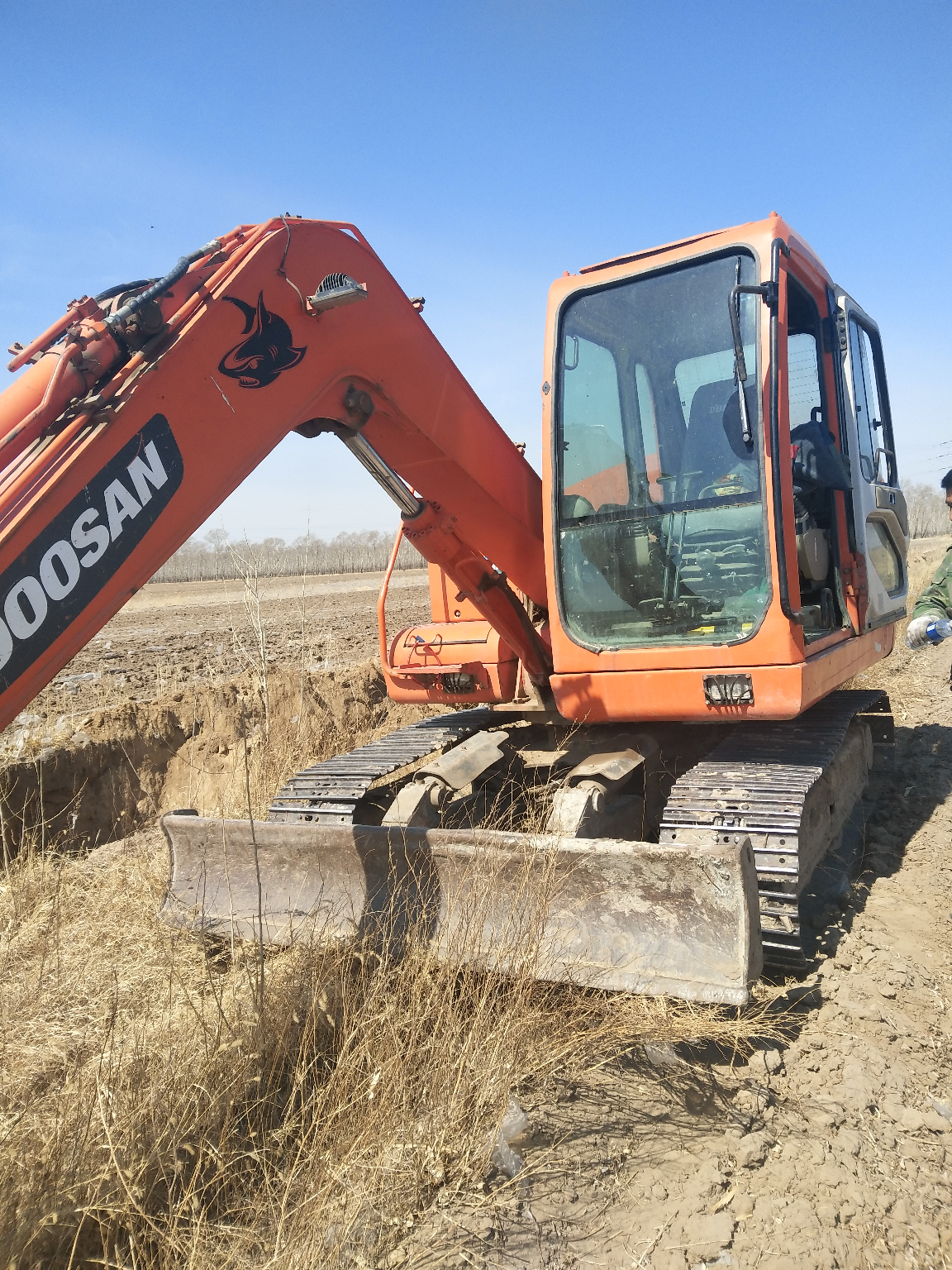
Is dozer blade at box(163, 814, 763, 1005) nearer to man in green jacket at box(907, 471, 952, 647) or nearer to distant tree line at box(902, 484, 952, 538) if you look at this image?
man in green jacket at box(907, 471, 952, 647)

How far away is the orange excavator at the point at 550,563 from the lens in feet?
8.08

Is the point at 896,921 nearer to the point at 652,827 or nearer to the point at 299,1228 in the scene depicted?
the point at 652,827

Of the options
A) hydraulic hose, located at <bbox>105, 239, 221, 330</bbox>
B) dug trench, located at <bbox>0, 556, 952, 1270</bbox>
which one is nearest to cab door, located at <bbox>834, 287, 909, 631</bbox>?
dug trench, located at <bbox>0, 556, 952, 1270</bbox>

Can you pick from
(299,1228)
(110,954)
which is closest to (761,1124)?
(299,1228)

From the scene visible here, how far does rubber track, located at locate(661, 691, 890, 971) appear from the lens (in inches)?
124

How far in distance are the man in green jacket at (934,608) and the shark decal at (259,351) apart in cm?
342

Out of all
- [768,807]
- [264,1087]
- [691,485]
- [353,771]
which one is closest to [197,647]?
[353,771]

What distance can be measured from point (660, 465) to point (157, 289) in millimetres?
2250

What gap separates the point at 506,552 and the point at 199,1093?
8.57ft

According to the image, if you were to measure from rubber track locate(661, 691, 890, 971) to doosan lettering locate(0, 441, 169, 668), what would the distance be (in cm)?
213

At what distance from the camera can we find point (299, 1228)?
2105 mm

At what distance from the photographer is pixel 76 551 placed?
7.39 feet

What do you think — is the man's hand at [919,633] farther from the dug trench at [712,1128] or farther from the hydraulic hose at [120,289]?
the hydraulic hose at [120,289]

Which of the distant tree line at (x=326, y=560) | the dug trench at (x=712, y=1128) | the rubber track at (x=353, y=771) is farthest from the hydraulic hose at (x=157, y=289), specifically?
the distant tree line at (x=326, y=560)
